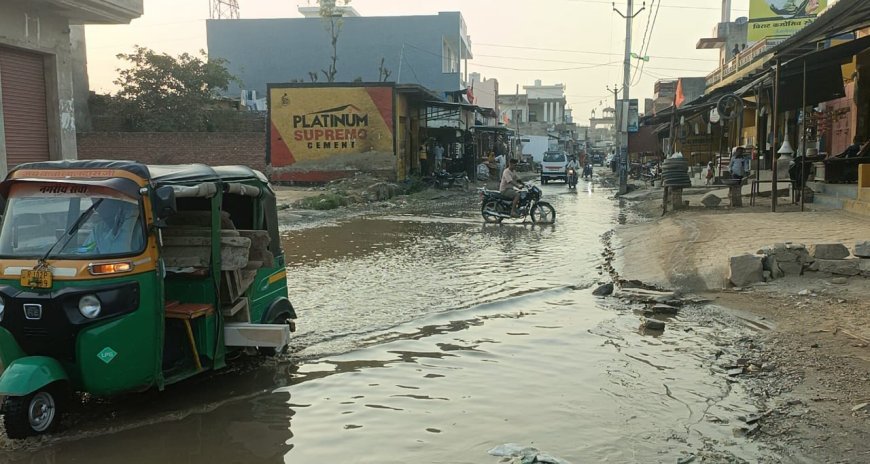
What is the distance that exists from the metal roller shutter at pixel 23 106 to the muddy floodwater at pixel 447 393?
8238 millimetres

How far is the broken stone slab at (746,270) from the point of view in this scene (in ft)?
28.1

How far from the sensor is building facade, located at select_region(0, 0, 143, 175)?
1352 cm

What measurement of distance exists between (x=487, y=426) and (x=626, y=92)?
2920cm

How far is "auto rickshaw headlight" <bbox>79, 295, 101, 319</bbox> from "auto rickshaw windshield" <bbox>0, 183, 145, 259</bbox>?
0.96 feet

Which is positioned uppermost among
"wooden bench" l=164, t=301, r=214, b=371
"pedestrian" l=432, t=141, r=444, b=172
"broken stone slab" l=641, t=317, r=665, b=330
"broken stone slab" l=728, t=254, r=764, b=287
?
"pedestrian" l=432, t=141, r=444, b=172

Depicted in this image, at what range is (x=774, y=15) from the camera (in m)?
35.0

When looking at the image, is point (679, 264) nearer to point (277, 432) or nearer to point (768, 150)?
point (277, 432)

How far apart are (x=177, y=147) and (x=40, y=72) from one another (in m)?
21.2

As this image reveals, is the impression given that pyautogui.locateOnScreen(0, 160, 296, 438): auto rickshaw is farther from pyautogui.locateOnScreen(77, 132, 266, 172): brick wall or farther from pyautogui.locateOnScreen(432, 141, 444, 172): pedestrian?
pyautogui.locateOnScreen(432, 141, 444, 172): pedestrian

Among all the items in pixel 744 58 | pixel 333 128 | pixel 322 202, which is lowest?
pixel 322 202

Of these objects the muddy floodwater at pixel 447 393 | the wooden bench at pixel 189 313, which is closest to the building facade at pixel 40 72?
the muddy floodwater at pixel 447 393

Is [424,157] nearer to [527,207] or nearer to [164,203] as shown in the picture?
[527,207]

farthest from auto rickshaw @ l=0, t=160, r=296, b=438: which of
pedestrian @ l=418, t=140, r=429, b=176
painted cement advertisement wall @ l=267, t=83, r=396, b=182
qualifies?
pedestrian @ l=418, t=140, r=429, b=176

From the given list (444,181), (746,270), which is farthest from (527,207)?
(444,181)
